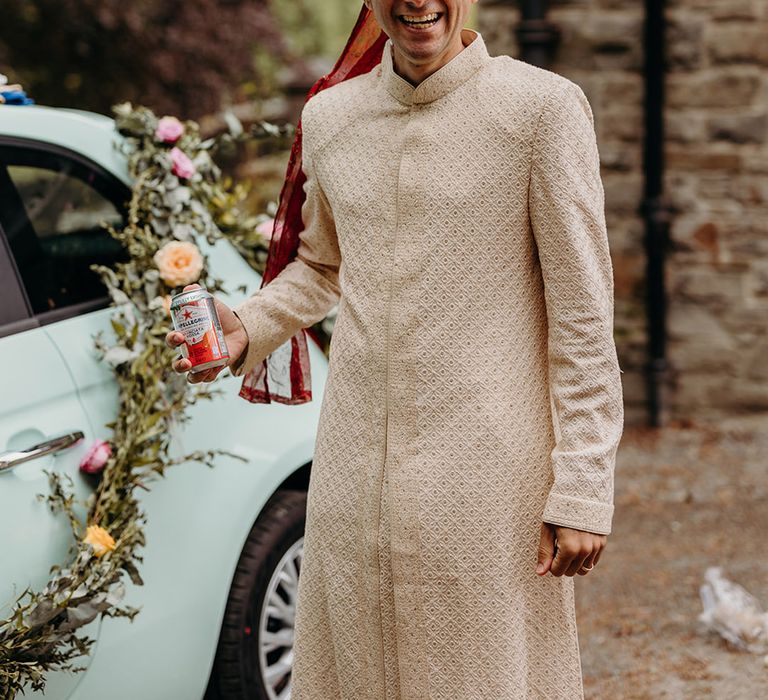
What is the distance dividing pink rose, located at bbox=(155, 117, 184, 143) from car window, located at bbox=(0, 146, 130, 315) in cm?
18

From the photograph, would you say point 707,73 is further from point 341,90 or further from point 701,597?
point 341,90

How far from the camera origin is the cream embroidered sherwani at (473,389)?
2.05 m

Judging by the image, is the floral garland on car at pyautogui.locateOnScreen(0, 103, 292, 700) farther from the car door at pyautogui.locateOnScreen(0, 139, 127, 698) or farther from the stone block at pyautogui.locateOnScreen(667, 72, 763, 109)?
the stone block at pyautogui.locateOnScreen(667, 72, 763, 109)

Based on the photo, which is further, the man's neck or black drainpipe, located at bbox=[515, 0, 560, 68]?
black drainpipe, located at bbox=[515, 0, 560, 68]

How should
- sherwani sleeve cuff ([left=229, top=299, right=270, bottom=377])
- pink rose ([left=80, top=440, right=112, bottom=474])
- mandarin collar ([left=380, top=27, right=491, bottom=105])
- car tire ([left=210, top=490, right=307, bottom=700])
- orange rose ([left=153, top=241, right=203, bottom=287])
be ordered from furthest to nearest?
car tire ([left=210, top=490, right=307, bottom=700]) < orange rose ([left=153, top=241, right=203, bottom=287]) < pink rose ([left=80, top=440, right=112, bottom=474]) < sherwani sleeve cuff ([left=229, top=299, right=270, bottom=377]) < mandarin collar ([left=380, top=27, right=491, bottom=105])

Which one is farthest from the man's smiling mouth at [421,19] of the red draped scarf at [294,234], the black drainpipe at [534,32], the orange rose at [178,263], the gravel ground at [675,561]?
the black drainpipe at [534,32]

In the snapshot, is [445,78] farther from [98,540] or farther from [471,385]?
[98,540]

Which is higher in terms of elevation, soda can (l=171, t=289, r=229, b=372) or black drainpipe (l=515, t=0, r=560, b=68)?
black drainpipe (l=515, t=0, r=560, b=68)

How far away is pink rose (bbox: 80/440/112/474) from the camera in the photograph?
2.66 m

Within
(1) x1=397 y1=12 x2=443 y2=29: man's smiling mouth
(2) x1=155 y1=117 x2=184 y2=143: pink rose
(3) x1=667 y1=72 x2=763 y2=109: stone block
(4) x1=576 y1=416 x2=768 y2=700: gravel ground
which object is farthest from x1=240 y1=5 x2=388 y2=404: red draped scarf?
(3) x1=667 y1=72 x2=763 y2=109: stone block

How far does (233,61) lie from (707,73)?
19.6 feet

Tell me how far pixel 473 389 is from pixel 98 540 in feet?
3.08

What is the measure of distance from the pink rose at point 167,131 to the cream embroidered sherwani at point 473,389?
43.7 inches

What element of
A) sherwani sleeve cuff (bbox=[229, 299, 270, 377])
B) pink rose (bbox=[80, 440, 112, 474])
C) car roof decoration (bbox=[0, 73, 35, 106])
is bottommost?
pink rose (bbox=[80, 440, 112, 474])
